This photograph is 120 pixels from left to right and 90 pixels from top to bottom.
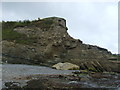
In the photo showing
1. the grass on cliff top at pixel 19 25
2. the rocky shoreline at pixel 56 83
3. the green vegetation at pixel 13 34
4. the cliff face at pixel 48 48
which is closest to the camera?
the rocky shoreline at pixel 56 83

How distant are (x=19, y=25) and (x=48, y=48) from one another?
55.9 feet

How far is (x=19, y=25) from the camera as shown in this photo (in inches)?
3002

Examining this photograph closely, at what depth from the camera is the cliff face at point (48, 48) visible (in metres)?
63.3

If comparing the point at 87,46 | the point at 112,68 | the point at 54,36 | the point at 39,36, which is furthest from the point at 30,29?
the point at 112,68

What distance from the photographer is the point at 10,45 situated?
213ft

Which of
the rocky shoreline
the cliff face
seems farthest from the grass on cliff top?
the rocky shoreline

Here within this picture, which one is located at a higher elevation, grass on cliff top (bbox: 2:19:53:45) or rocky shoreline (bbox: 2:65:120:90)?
grass on cliff top (bbox: 2:19:53:45)

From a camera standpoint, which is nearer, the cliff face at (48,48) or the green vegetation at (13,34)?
the cliff face at (48,48)

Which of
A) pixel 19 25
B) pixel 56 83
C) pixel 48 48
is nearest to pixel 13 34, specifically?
pixel 19 25

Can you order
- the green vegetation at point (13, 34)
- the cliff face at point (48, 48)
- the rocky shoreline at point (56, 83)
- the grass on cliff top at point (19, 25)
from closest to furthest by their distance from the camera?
the rocky shoreline at point (56, 83) → the cliff face at point (48, 48) → the green vegetation at point (13, 34) → the grass on cliff top at point (19, 25)

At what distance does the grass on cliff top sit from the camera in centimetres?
6881

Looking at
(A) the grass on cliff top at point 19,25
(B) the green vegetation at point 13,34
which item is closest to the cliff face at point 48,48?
(A) the grass on cliff top at point 19,25

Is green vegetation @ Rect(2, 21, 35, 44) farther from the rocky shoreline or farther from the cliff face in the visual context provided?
the rocky shoreline

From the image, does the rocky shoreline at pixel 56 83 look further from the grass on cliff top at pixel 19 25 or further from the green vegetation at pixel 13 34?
the grass on cliff top at pixel 19 25
